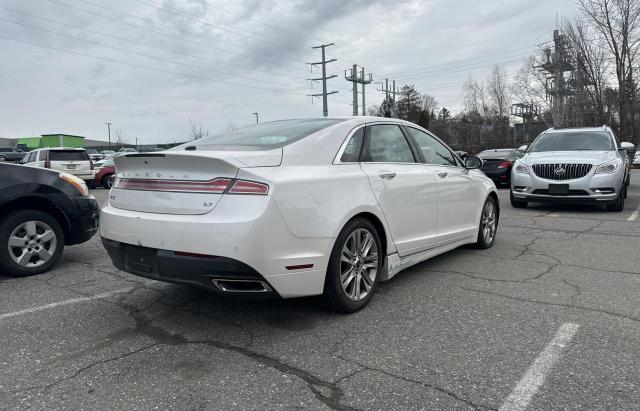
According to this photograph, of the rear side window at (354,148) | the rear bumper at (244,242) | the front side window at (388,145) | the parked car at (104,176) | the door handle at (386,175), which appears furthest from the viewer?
the parked car at (104,176)

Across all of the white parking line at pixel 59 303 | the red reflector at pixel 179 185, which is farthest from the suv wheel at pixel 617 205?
the white parking line at pixel 59 303

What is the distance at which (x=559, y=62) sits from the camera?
2420 cm

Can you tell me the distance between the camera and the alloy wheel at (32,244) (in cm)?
510

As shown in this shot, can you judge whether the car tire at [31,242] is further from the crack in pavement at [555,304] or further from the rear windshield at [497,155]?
the rear windshield at [497,155]

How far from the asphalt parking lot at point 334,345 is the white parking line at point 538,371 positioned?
0.01 meters

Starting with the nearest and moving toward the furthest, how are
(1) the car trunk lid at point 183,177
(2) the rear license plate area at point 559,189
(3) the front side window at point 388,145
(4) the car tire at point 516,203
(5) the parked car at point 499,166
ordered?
1. (1) the car trunk lid at point 183,177
2. (3) the front side window at point 388,145
3. (2) the rear license plate area at point 559,189
4. (4) the car tire at point 516,203
5. (5) the parked car at point 499,166

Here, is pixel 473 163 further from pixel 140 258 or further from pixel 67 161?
pixel 67 161

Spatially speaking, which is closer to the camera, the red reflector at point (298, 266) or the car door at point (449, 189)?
the red reflector at point (298, 266)

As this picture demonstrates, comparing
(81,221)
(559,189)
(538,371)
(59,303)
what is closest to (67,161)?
(81,221)

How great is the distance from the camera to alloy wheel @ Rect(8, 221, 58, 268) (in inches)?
201

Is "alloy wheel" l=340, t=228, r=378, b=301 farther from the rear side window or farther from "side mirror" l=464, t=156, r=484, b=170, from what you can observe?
"side mirror" l=464, t=156, r=484, b=170

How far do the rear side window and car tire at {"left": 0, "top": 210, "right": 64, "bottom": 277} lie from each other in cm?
347

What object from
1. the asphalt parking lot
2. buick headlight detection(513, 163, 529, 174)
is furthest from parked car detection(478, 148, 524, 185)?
the asphalt parking lot

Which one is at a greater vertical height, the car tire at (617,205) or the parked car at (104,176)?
the parked car at (104,176)
